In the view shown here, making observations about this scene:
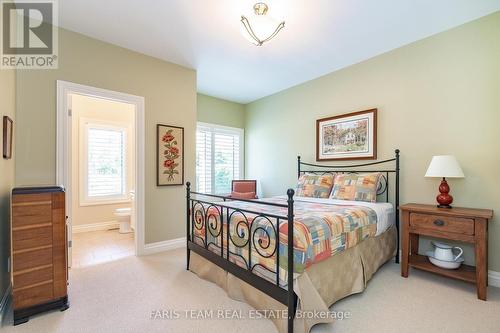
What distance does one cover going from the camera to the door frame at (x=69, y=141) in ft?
9.00

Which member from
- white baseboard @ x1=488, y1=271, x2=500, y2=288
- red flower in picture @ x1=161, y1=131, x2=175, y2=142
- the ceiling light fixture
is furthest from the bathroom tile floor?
white baseboard @ x1=488, y1=271, x2=500, y2=288

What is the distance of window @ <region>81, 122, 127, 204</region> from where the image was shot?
4641 millimetres

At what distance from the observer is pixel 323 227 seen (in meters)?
1.95

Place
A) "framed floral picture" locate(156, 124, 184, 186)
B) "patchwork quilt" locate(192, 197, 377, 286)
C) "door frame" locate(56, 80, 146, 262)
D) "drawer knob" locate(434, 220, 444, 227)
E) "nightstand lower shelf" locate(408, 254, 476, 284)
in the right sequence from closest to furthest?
1. "patchwork quilt" locate(192, 197, 377, 286)
2. "nightstand lower shelf" locate(408, 254, 476, 284)
3. "drawer knob" locate(434, 220, 444, 227)
4. "door frame" locate(56, 80, 146, 262)
5. "framed floral picture" locate(156, 124, 184, 186)

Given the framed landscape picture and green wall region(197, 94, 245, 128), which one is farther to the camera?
green wall region(197, 94, 245, 128)

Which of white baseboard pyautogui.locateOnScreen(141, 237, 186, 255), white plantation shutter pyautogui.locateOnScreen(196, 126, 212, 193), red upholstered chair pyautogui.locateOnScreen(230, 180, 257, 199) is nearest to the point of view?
white baseboard pyautogui.locateOnScreen(141, 237, 186, 255)

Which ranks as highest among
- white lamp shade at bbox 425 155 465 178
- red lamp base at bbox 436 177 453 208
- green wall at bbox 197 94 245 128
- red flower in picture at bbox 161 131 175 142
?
green wall at bbox 197 94 245 128

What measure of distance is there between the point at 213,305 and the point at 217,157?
11.5ft

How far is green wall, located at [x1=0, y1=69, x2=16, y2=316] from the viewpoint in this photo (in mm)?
2002

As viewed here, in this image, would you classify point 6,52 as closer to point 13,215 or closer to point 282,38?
point 13,215

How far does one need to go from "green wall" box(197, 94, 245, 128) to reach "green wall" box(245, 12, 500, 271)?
6.76 ft

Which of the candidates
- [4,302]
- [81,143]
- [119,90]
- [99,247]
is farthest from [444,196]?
[81,143]

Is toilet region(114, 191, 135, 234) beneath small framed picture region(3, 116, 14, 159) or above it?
beneath

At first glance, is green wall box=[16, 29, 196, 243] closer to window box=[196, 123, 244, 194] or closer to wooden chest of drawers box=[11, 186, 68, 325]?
wooden chest of drawers box=[11, 186, 68, 325]
